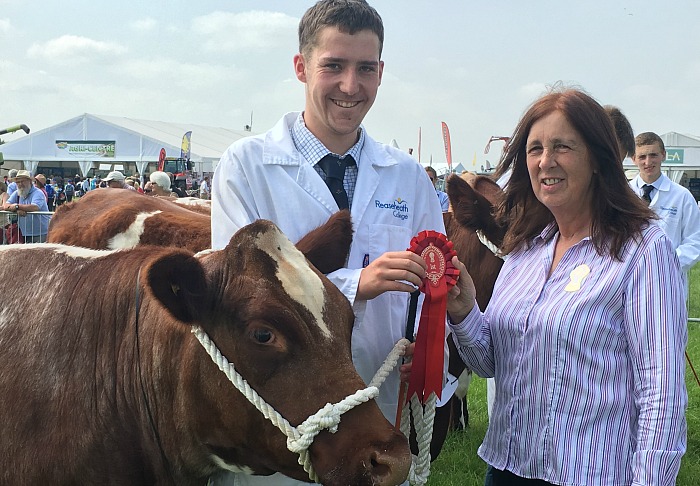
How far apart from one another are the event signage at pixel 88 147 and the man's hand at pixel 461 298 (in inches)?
1574

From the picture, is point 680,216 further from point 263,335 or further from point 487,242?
point 263,335

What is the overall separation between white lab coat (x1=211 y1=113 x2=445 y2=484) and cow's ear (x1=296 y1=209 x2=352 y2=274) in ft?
0.27

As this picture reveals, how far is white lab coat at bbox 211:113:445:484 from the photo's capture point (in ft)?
8.30

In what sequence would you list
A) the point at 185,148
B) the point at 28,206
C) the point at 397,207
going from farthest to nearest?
1. the point at 185,148
2. the point at 28,206
3. the point at 397,207

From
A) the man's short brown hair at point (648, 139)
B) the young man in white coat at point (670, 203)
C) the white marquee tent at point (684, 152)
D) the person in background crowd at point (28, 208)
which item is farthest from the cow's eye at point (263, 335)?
the white marquee tent at point (684, 152)

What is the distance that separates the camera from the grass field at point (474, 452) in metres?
4.98

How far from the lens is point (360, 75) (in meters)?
2.55

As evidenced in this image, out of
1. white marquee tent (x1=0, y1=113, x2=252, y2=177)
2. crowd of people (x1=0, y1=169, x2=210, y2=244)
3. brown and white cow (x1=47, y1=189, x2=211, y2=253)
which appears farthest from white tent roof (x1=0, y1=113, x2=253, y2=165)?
brown and white cow (x1=47, y1=189, x2=211, y2=253)

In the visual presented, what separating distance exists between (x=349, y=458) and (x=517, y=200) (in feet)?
4.62

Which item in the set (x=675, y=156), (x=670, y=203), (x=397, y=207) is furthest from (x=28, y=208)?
(x=675, y=156)

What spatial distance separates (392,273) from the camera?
223 centimetres

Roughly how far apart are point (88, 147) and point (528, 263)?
41.0 m

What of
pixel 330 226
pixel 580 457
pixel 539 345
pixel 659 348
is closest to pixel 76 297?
pixel 330 226

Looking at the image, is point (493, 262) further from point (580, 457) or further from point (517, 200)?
point (580, 457)
